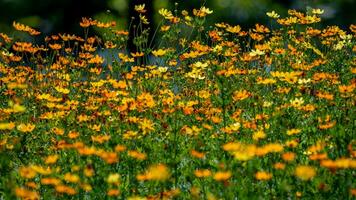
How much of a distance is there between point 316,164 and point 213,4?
4684mm

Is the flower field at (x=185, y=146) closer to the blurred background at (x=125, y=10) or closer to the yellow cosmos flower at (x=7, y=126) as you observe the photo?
the yellow cosmos flower at (x=7, y=126)

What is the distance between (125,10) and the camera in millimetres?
8602

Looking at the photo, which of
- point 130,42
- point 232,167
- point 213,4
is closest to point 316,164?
point 232,167

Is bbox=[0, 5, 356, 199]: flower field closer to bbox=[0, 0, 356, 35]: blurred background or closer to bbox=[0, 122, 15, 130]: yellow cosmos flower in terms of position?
bbox=[0, 122, 15, 130]: yellow cosmos flower

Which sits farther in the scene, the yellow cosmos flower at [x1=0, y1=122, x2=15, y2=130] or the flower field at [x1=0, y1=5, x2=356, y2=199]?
the yellow cosmos flower at [x1=0, y1=122, x2=15, y2=130]

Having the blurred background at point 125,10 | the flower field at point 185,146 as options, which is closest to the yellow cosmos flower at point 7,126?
the flower field at point 185,146

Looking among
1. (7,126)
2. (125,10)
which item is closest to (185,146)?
(7,126)

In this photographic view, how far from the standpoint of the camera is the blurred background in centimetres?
784

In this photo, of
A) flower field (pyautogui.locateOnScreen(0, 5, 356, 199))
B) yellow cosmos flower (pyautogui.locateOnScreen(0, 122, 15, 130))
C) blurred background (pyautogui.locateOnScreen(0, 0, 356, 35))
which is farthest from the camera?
blurred background (pyautogui.locateOnScreen(0, 0, 356, 35))

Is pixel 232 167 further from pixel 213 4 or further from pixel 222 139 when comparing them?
pixel 213 4

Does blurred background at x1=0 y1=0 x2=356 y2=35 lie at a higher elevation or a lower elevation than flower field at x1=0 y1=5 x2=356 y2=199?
higher

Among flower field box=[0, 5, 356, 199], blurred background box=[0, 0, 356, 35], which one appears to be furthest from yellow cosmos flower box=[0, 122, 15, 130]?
blurred background box=[0, 0, 356, 35]

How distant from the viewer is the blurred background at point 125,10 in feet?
25.7

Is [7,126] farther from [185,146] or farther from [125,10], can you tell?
[125,10]
